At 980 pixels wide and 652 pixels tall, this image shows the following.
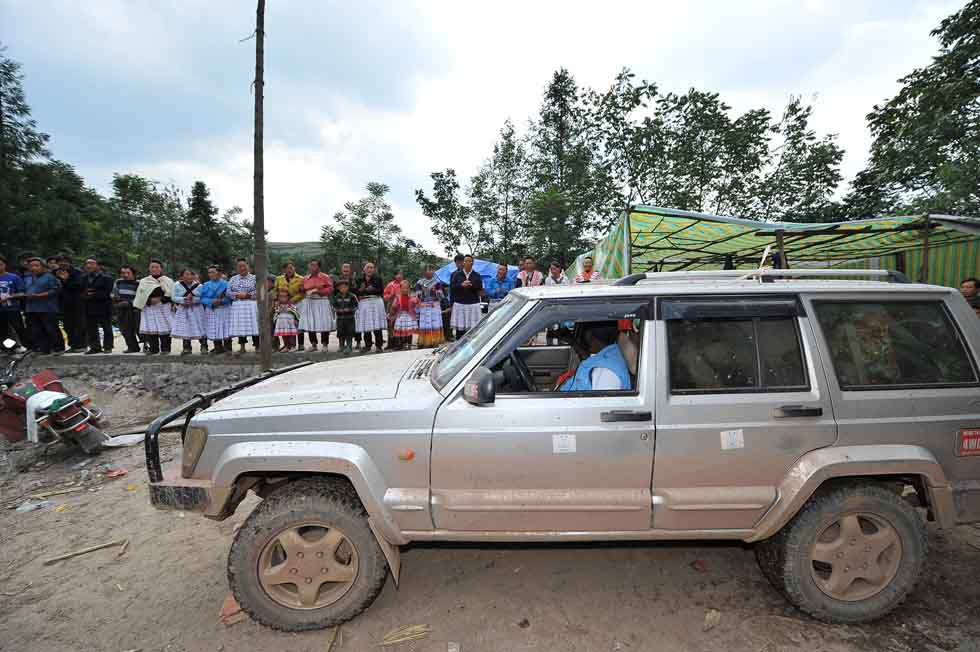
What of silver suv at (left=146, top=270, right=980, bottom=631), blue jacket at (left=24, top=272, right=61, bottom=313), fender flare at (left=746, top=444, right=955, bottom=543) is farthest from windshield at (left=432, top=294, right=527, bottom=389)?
blue jacket at (left=24, top=272, right=61, bottom=313)

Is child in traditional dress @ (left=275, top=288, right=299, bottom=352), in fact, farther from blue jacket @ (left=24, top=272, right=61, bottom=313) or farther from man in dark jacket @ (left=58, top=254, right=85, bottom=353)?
blue jacket @ (left=24, top=272, right=61, bottom=313)

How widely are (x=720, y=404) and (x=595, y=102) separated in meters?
24.8

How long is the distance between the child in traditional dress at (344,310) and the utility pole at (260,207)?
135cm

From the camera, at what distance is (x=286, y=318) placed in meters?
8.30

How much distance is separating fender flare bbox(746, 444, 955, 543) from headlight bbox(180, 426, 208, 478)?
3081 mm

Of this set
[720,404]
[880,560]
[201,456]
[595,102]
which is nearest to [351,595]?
[201,456]

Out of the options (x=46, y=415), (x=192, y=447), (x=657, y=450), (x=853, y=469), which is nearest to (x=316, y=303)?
(x=46, y=415)

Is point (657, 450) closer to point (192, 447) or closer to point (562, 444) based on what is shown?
point (562, 444)

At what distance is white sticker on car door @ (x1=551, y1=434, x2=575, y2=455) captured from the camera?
212 centimetres

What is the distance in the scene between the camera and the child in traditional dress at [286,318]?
8242 millimetres

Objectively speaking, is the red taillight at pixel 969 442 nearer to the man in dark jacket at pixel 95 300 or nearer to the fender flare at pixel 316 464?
the fender flare at pixel 316 464

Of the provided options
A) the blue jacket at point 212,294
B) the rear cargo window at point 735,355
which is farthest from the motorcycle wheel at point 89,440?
the rear cargo window at point 735,355

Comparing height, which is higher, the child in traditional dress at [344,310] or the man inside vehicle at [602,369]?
the child in traditional dress at [344,310]

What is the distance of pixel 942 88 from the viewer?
378 inches
